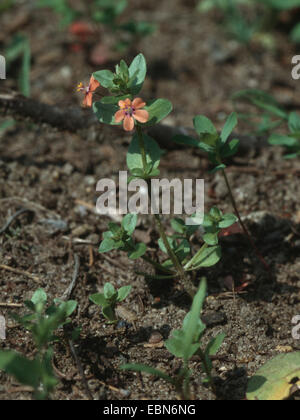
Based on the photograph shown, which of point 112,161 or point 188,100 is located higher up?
point 188,100

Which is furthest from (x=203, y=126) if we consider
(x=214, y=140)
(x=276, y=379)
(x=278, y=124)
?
(x=276, y=379)

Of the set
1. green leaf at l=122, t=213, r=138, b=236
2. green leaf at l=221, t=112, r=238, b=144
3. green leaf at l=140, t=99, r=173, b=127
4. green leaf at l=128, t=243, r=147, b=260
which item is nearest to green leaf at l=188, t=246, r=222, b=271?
green leaf at l=128, t=243, r=147, b=260

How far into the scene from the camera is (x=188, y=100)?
4348 millimetres

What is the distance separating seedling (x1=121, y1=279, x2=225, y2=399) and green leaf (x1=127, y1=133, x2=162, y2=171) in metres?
0.89

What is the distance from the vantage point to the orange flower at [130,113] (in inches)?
94.8

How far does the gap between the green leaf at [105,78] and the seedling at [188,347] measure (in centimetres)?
115

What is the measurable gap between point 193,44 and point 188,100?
2.49 feet

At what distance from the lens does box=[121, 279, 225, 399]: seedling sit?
2104mm

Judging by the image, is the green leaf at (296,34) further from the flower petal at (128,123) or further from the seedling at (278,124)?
the flower petal at (128,123)

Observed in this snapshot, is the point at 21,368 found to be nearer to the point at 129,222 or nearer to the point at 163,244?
the point at 129,222

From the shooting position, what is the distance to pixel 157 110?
8.41 ft

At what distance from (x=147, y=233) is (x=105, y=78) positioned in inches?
43.4
